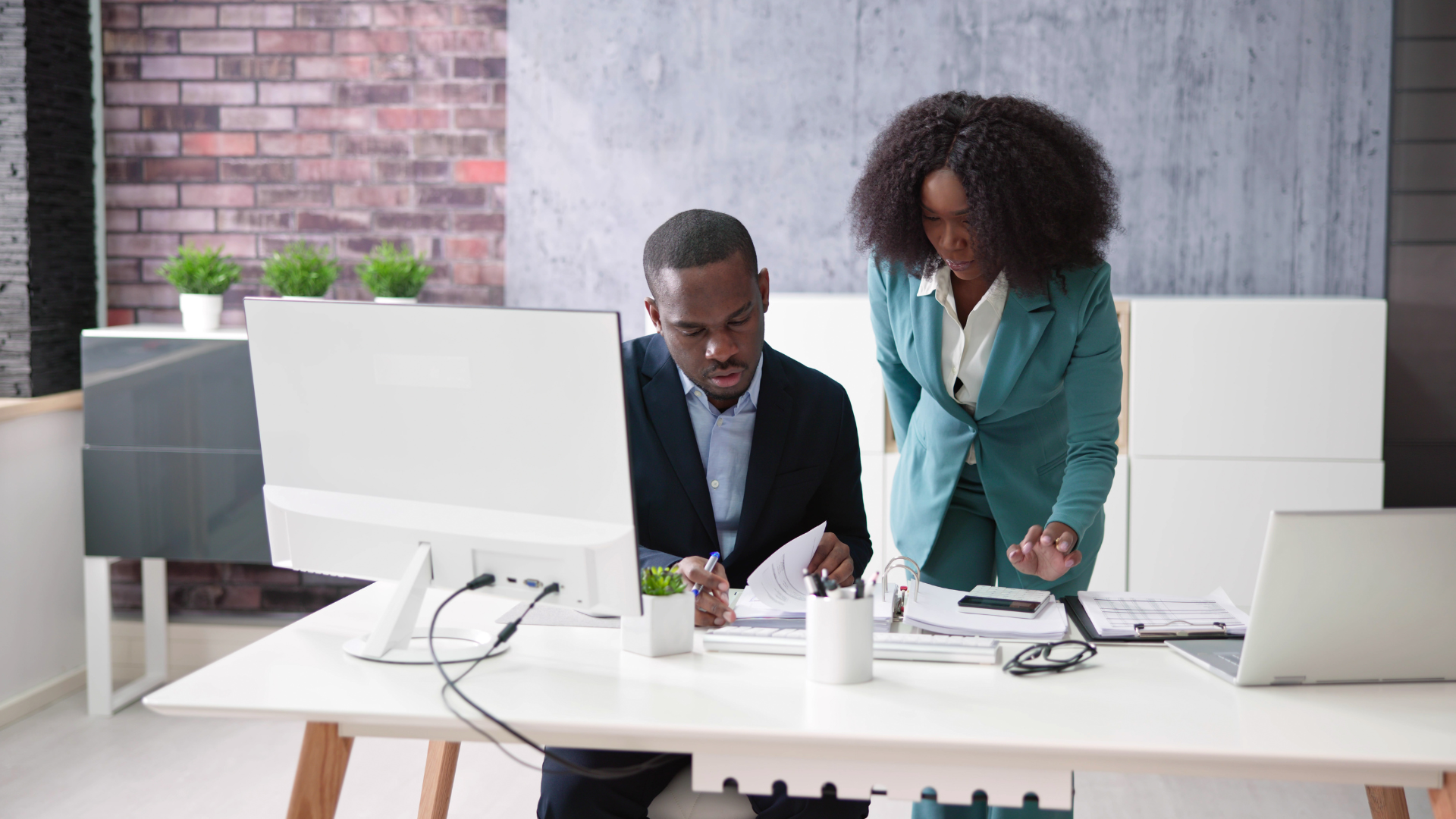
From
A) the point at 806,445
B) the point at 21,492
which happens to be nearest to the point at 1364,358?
the point at 806,445

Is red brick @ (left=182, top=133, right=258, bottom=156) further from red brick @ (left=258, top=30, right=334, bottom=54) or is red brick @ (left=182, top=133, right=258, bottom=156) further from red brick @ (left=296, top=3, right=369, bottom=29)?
red brick @ (left=296, top=3, right=369, bottom=29)

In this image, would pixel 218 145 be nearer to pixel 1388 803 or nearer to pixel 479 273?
pixel 479 273

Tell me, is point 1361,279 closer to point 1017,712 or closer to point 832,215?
point 832,215

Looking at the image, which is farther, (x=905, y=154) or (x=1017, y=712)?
(x=905, y=154)

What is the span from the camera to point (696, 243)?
1.69m

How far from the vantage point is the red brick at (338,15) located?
342 centimetres

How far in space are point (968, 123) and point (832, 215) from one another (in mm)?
1511

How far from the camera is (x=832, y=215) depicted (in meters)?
3.41

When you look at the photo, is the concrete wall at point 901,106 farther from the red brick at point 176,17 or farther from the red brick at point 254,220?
the red brick at point 176,17

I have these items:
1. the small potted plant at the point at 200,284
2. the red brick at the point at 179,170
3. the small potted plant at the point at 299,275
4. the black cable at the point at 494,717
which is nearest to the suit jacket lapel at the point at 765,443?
the black cable at the point at 494,717

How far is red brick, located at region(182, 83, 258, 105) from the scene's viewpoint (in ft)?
11.4

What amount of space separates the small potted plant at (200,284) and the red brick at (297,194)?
0.31m

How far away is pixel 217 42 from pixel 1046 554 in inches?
121

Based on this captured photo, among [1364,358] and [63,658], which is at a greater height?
[1364,358]
